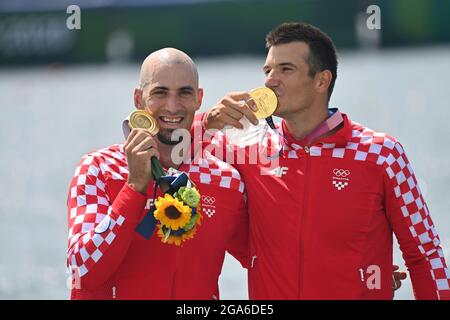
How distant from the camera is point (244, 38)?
3000cm

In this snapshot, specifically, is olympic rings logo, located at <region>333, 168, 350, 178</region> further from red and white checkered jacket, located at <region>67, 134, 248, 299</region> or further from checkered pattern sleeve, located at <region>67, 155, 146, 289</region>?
checkered pattern sleeve, located at <region>67, 155, 146, 289</region>

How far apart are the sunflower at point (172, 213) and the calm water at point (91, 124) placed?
432cm

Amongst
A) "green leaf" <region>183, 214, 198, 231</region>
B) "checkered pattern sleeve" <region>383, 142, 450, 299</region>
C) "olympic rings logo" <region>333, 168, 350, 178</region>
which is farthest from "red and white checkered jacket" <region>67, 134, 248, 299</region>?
"checkered pattern sleeve" <region>383, 142, 450, 299</region>

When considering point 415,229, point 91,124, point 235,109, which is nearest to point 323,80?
point 235,109

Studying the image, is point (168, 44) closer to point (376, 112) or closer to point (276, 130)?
point (376, 112)

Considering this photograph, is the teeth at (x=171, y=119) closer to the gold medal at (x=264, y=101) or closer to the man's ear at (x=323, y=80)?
the gold medal at (x=264, y=101)

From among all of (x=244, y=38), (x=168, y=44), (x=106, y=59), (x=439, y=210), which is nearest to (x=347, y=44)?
(x=244, y=38)

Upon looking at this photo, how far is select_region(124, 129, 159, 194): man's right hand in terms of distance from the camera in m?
5.45

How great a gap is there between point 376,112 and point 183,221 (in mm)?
15644

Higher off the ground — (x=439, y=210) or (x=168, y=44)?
(x=168, y=44)

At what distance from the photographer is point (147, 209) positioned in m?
5.86

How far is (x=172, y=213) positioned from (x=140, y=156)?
1.05ft

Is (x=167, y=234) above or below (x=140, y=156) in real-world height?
below

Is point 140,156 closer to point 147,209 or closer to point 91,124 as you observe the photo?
point 147,209
